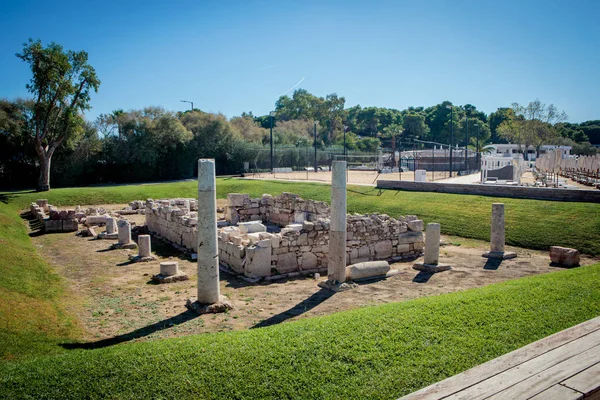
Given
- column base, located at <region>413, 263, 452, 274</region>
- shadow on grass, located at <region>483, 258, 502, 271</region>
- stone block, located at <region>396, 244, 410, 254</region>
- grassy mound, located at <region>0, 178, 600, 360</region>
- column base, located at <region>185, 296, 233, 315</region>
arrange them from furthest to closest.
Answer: stone block, located at <region>396, 244, 410, 254</region>, shadow on grass, located at <region>483, 258, 502, 271</region>, column base, located at <region>413, 263, 452, 274</region>, column base, located at <region>185, 296, 233, 315</region>, grassy mound, located at <region>0, 178, 600, 360</region>

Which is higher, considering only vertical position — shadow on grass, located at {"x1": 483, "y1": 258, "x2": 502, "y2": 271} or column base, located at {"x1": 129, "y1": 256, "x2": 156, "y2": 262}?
column base, located at {"x1": 129, "y1": 256, "x2": 156, "y2": 262}

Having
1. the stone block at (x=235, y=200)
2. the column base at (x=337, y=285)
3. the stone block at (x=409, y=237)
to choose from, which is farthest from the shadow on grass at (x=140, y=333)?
the stone block at (x=235, y=200)

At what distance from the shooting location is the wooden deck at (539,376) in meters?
3.08

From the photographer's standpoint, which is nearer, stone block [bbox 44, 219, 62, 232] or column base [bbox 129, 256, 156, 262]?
column base [bbox 129, 256, 156, 262]

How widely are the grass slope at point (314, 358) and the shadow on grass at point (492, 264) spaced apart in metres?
7.29

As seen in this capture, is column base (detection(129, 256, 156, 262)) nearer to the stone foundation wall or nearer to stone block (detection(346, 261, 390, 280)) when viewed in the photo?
the stone foundation wall

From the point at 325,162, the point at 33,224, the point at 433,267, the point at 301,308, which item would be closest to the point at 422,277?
the point at 433,267

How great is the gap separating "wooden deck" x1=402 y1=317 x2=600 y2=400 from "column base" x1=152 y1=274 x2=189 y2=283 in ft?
36.9

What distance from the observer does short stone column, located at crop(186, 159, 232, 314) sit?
424 inches

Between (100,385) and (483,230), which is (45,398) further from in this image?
(483,230)

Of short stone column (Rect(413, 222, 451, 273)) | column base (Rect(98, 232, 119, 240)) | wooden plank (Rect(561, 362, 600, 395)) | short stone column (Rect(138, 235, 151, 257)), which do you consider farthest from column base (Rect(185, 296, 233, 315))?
column base (Rect(98, 232, 119, 240))

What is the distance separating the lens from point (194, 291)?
12617mm

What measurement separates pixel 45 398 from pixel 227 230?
11952mm

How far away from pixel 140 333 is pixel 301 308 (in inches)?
149
